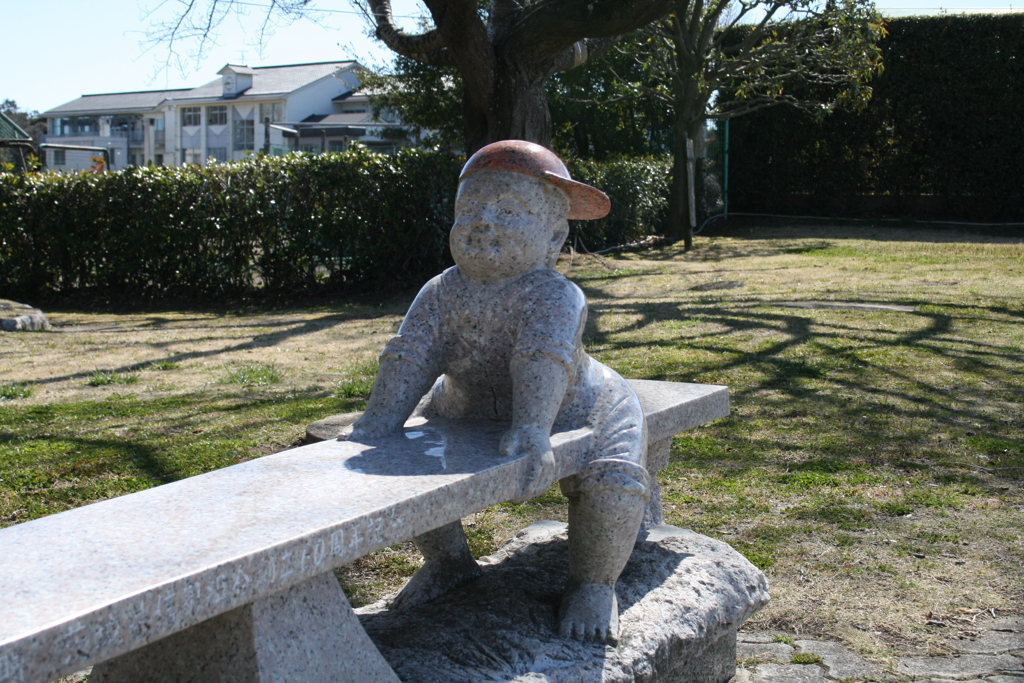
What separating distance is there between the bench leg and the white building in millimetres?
40870

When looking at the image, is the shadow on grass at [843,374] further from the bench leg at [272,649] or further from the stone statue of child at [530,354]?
the bench leg at [272,649]

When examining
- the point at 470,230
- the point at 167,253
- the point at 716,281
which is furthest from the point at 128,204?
the point at 470,230

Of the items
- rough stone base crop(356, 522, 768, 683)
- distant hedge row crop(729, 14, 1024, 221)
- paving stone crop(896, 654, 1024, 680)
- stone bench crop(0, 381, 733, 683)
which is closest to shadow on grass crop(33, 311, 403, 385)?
rough stone base crop(356, 522, 768, 683)

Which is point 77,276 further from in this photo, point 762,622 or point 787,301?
point 762,622

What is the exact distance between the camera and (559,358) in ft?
8.14

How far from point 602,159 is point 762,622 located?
804 inches

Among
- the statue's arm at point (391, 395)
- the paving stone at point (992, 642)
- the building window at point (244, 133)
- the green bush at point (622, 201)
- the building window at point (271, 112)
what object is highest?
the building window at point (271, 112)

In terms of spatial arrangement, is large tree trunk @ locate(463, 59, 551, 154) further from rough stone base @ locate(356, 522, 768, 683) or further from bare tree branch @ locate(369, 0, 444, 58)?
rough stone base @ locate(356, 522, 768, 683)

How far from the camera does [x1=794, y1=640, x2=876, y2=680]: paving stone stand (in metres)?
2.79

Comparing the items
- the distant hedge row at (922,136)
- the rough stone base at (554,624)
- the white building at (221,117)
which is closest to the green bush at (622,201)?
the distant hedge row at (922,136)

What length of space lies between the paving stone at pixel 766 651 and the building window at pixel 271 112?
49.5 metres

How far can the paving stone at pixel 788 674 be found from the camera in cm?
277

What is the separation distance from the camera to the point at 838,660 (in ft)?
9.41

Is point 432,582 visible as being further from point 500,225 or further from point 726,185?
point 726,185
